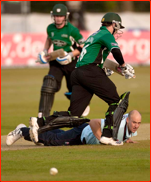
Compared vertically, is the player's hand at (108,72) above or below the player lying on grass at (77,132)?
above

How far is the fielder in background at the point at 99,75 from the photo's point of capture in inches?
274

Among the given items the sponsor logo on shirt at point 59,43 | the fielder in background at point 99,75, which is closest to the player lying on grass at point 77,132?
the fielder in background at point 99,75

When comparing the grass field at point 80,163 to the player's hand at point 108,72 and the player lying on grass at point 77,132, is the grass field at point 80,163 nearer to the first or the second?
the player lying on grass at point 77,132

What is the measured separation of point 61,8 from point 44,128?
9.78ft

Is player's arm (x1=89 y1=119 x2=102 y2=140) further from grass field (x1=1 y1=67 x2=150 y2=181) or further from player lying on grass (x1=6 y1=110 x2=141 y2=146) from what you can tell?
grass field (x1=1 y1=67 x2=150 y2=181)

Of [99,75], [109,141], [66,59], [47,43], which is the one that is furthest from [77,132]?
[47,43]

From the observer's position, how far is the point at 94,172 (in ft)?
17.9

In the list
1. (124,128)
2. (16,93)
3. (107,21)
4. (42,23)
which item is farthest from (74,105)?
(42,23)

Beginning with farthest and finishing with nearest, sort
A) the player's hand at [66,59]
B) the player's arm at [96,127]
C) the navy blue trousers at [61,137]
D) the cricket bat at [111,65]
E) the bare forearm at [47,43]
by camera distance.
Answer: the bare forearm at [47,43]
the player's hand at [66,59]
the cricket bat at [111,65]
the navy blue trousers at [61,137]
the player's arm at [96,127]

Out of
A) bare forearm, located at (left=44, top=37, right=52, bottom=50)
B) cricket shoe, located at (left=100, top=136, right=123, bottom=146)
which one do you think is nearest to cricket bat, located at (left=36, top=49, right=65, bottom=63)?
bare forearm, located at (left=44, top=37, right=52, bottom=50)

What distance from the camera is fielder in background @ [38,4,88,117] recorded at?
9.32 m

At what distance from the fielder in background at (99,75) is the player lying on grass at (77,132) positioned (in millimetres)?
132

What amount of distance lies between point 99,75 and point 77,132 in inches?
35.4

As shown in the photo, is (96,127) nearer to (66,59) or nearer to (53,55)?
(66,59)
